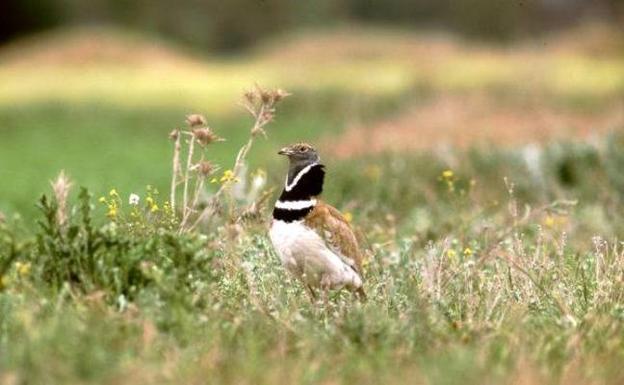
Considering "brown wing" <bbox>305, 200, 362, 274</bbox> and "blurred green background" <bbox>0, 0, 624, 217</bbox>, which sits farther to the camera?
"blurred green background" <bbox>0, 0, 624, 217</bbox>

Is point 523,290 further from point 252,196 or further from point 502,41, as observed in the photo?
point 502,41

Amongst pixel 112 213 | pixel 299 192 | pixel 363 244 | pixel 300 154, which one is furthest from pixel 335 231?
pixel 363 244

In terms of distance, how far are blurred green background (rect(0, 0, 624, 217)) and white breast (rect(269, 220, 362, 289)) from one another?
8.47 m

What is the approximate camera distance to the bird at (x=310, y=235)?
7.26 metres

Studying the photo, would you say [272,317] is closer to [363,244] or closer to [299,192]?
[299,192]

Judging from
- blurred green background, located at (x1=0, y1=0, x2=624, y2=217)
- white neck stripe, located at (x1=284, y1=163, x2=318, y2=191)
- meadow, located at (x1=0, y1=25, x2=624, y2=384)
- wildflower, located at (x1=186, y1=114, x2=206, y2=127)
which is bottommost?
blurred green background, located at (x1=0, y1=0, x2=624, y2=217)

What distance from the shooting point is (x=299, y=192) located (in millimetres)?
7406

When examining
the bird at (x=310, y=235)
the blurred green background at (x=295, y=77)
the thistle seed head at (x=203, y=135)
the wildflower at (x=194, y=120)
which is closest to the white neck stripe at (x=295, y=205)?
the bird at (x=310, y=235)

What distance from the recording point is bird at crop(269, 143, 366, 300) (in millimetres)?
7258

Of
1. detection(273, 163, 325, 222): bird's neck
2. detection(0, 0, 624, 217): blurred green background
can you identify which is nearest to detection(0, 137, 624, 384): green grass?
detection(273, 163, 325, 222): bird's neck

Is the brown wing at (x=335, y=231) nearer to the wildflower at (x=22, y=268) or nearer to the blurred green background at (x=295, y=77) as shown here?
the wildflower at (x=22, y=268)

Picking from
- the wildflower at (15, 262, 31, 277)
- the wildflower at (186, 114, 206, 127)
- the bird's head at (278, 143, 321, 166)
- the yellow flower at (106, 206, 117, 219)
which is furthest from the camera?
the bird's head at (278, 143, 321, 166)

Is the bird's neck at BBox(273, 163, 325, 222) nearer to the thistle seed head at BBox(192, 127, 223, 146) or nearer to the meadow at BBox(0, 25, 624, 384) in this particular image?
the meadow at BBox(0, 25, 624, 384)

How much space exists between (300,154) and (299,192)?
8.5 inches
